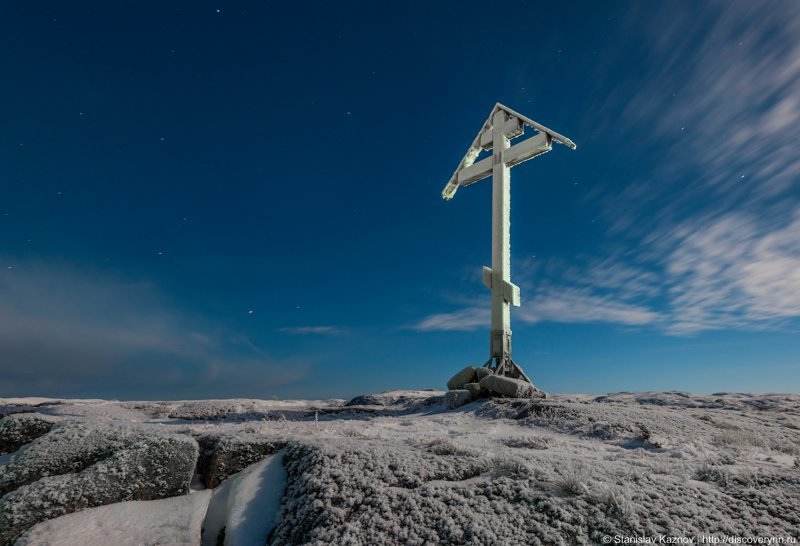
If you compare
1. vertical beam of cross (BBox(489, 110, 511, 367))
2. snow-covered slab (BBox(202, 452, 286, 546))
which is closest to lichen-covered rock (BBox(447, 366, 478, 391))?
vertical beam of cross (BBox(489, 110, 511, 367))

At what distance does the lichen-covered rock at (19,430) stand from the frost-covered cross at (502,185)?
31.8 ft

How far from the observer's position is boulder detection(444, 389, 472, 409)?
9602 mm

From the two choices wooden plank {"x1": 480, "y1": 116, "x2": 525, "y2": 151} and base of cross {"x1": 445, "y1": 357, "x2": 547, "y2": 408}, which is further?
wooden plank {"x1": 480, "y1": 116, "x2": 525, "y2": 151}

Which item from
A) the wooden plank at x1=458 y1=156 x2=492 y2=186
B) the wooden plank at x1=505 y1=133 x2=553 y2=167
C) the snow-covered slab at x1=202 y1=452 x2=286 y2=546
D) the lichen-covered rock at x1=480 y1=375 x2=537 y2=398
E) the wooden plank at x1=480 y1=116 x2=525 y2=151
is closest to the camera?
the snow-covered slab at x1=202 y1=452 x2=286 y2=546

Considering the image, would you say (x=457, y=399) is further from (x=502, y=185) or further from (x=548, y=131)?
(x=548, y=131)

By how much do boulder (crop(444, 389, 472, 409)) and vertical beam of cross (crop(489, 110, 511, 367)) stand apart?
2.05 meters

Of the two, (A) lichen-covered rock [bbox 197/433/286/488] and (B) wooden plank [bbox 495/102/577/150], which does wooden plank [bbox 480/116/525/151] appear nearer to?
(B) wooden plank [bbox 495/102/577/150]

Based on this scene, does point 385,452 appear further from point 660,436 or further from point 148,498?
point 660,436

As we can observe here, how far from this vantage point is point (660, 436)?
5.24 meters

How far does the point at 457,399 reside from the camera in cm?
969

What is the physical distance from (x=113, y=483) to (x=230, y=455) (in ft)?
2.68

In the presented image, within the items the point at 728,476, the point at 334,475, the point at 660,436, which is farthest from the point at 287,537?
the point at 660,436

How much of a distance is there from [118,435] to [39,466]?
528 mm

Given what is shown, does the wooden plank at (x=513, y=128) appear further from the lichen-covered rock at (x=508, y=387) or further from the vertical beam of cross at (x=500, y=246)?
the lichen-covered rock at (x=508, y=387)
